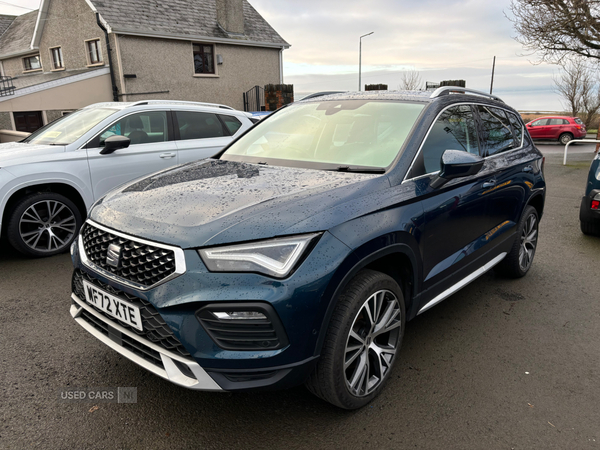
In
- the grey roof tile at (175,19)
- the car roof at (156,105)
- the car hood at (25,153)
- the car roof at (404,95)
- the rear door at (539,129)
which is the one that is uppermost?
the grey roof tile at (175,19)

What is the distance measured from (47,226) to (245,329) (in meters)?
4.04

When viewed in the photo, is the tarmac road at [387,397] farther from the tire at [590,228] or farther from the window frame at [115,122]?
the tire at [590,228]

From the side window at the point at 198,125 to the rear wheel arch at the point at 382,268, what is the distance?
4.27m

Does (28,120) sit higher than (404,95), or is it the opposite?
(404,95)

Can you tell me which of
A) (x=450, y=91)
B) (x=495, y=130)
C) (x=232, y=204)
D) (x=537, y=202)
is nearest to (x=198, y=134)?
(x=450, y=91)

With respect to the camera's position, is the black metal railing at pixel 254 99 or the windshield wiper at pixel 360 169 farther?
the black metal railing at pixel 254 99

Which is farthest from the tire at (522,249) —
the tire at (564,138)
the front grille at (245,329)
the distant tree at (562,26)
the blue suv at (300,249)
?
the tire at (564,138)

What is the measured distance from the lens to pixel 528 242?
449 cm

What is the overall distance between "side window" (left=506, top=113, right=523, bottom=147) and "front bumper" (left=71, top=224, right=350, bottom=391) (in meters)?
3.01

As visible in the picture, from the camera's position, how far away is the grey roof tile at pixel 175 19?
18312 millimetres

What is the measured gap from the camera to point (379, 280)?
7.77 ft

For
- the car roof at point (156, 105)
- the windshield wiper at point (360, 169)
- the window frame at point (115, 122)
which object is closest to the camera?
the windshield wiper at point (360, 169)

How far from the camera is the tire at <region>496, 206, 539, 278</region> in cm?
420

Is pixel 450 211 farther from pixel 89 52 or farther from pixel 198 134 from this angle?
pixel 89 52
